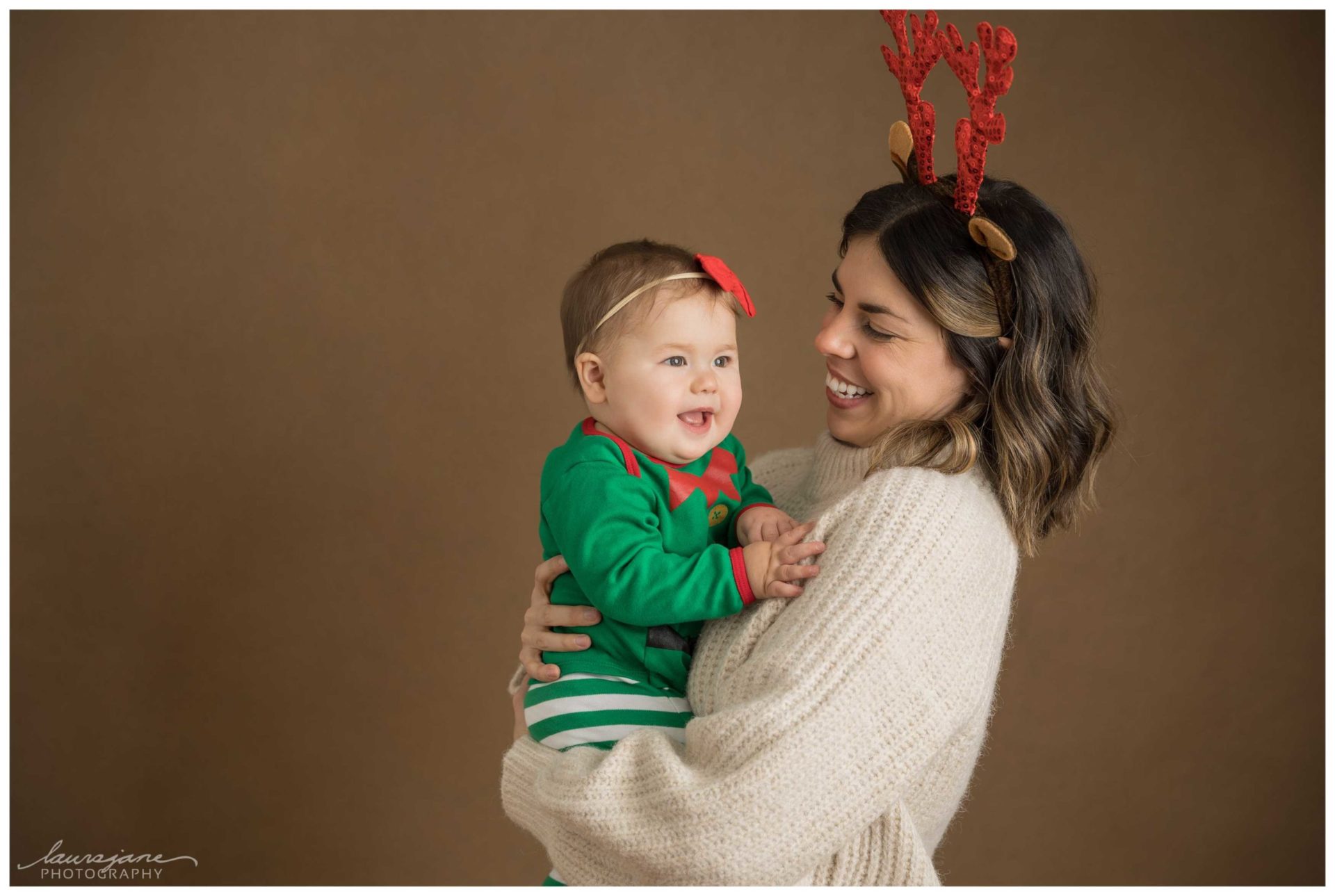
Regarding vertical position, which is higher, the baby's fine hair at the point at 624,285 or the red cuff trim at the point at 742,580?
the baby's fine hair at the point at 624,285

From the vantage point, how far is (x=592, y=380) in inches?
79.9

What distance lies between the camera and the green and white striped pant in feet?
6.13

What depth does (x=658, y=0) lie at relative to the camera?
351 cm

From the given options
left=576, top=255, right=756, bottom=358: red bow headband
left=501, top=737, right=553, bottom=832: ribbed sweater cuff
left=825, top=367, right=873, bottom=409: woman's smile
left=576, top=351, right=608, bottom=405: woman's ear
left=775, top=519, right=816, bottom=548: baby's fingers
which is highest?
left=576, top=255, right=756, bottom=358: red bow headband

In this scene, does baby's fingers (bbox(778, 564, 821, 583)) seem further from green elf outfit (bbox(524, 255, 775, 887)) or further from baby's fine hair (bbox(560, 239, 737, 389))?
baby's fine hair (bbox(560, 239, 737, 389))

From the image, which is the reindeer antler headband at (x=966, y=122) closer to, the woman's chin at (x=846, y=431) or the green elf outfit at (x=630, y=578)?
the woman's chin at (x=846, y=431)

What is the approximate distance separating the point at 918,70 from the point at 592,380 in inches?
32.2

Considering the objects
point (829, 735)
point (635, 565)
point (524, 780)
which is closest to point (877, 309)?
point (635, 565)

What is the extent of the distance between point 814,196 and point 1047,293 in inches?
69.2

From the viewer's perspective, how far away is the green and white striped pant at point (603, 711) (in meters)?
1.87

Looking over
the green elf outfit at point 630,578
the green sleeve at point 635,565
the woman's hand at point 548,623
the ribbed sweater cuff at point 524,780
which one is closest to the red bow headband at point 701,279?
the green elf outfit at point 630,578

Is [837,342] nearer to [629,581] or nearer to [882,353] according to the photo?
[882,353]

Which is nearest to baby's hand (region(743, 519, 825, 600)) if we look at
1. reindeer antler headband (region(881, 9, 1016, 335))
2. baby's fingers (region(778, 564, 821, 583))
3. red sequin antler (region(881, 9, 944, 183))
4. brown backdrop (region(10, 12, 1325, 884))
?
baby's fingers (region(778, 564, 821, 583))

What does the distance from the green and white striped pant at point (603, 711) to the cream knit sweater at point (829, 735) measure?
0.04 meters
